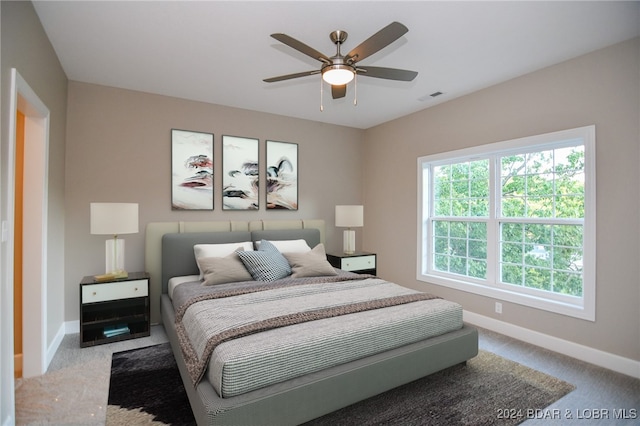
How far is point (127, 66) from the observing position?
123 inches

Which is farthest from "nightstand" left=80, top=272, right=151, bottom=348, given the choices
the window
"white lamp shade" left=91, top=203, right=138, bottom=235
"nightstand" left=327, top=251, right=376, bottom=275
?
the window

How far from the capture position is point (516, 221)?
3551 mm

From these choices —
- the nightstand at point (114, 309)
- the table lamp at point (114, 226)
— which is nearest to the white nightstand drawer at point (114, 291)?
the nightstand at point (114, 309)

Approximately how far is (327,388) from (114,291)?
95.8 inches

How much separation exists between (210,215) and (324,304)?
2.28 m

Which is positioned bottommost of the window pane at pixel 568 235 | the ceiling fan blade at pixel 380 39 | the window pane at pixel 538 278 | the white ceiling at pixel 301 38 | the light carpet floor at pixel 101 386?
the light carpet floor at pixel 101 386

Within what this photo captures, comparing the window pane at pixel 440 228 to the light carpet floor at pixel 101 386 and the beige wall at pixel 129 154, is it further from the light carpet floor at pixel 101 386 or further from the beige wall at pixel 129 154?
the beige wall at pixel 129 154

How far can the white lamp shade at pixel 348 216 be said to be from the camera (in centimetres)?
466

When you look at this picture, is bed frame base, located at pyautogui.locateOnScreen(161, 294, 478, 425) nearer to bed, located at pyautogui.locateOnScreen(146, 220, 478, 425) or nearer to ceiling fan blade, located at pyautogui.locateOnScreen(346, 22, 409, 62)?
bed, located at pyautogui.locateOnScreen(146, 220, 478, 425)

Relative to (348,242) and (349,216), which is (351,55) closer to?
(349,216)

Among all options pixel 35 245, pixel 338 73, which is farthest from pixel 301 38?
pixel 35 245

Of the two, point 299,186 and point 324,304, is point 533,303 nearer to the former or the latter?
point 324,304

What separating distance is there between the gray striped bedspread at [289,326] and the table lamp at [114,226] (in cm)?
77

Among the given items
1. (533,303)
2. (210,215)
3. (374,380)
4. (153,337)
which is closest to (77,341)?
(153,337)
